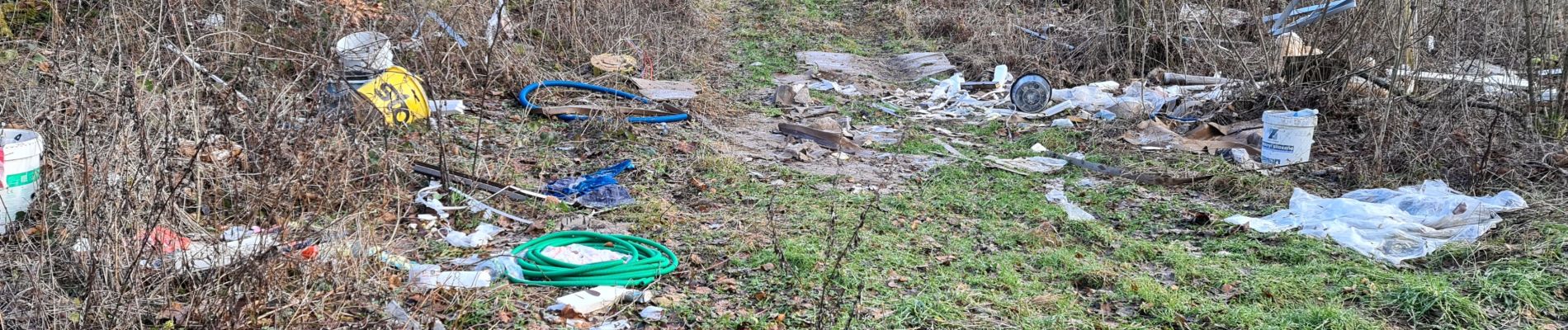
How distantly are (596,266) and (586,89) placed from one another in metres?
4.23

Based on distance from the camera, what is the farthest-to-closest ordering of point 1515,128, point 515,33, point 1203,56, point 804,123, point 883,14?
point 883,14 < point 1203,56 < point 515,33 < point 804,123 < point 1515,128

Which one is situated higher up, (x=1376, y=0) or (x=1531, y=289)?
(x=1376, y=0)

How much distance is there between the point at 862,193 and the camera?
5.60 m

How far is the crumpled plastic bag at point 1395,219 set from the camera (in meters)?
4.48

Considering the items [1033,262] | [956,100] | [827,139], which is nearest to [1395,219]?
[1033,262]

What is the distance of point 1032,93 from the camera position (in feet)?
28.9

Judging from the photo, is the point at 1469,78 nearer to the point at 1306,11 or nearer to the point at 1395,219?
the point at 1306,11

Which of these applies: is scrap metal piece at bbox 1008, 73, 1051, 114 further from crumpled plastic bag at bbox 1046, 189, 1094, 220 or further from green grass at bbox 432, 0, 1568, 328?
crumpled plastic bag at bbox 1046, 189, 1094, 220

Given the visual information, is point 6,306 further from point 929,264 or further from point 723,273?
point 929,264

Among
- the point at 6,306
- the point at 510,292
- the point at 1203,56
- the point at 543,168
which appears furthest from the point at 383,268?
the point at 1203,56

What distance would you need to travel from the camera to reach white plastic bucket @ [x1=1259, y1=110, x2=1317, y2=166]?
618 centimetres

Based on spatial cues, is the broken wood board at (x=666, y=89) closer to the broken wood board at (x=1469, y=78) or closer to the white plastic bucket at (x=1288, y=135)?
the white plastic bucket at (x=1288, y=135)

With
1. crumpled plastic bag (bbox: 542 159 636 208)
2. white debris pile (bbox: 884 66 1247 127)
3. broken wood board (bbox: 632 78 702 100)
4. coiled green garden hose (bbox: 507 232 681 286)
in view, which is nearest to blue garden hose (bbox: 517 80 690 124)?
broken wood board (bbox: 632 78 702 100)

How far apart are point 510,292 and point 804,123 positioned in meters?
Result: 4.55
